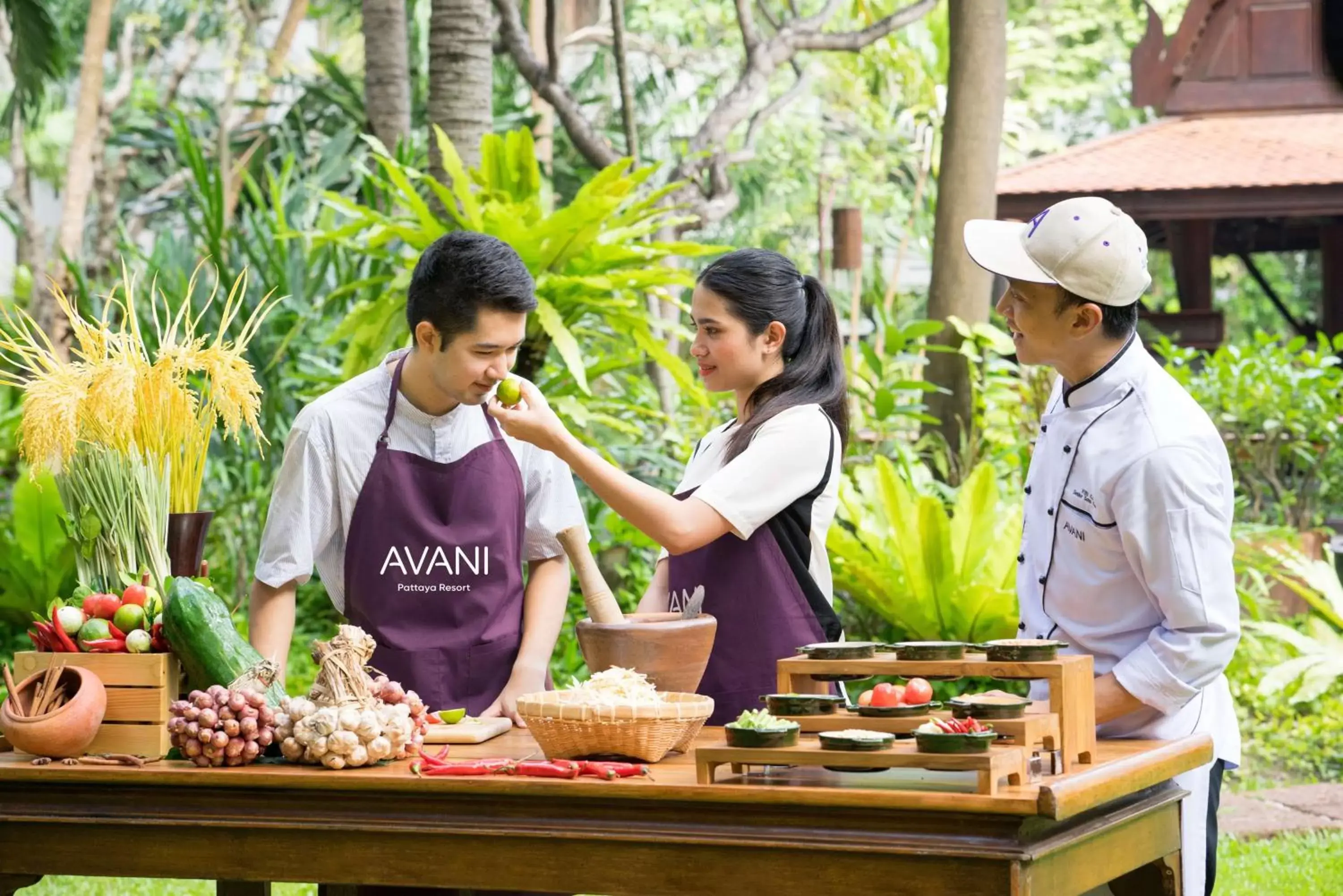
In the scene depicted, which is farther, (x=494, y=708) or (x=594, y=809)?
(x=494, y=708)

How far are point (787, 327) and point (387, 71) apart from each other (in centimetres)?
587

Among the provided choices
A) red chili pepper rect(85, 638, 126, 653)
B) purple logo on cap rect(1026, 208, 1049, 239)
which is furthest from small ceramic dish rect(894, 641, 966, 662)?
red chili pepper rect(85, 638, 126, 653)

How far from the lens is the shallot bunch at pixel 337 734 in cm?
250

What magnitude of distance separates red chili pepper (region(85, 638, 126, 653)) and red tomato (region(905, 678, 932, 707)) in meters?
1.27

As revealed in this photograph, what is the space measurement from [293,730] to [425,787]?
10.0 inches

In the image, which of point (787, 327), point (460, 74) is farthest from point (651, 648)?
point (460, 74)

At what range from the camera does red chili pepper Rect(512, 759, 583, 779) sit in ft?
7.81


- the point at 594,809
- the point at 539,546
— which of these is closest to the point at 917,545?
the point at 539,546

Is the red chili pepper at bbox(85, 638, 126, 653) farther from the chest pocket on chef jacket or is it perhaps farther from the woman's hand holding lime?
the chest pocket on chef jacket

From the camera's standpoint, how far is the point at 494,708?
3.10 meters

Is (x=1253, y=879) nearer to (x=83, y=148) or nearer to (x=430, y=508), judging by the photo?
(x=430, y=508)

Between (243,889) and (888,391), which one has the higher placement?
(888,391)

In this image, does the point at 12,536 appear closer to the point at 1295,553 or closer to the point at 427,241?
the point at 427,241

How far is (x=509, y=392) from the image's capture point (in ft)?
9.40
